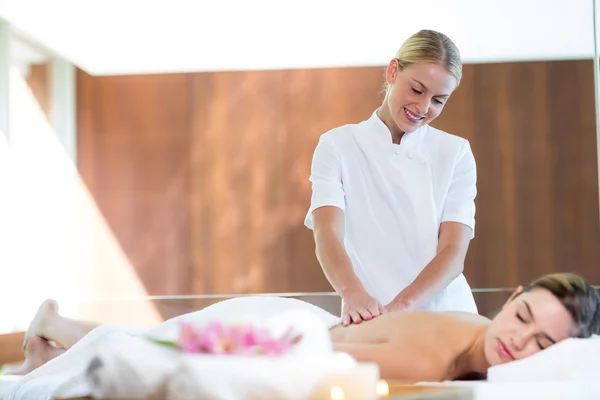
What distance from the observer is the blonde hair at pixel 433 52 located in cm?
143

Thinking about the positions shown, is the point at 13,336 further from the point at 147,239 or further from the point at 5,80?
Answer: the point at 5,80

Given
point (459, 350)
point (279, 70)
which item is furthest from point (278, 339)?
point (279, 70)

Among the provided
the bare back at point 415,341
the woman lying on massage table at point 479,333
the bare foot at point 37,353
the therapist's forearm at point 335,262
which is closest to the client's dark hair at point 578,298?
the woman lying on massage table at point 479,333

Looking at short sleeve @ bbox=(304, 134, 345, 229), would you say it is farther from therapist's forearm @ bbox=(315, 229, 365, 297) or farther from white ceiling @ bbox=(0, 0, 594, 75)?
white ceiling @ bbox=(0, 0, 594, 75)

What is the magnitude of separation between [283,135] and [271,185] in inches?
4.5

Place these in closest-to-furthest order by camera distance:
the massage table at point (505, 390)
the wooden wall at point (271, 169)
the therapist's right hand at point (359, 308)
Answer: the massage table at point (505, 390), the therapist's right hand at point (359, 308), the wooden wall at point (271, 169)

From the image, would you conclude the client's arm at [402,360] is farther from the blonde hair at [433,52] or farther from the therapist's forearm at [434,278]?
the blonde hair at [433,52]

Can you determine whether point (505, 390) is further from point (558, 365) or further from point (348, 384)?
point (348, 384)

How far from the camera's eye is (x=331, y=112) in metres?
1.71

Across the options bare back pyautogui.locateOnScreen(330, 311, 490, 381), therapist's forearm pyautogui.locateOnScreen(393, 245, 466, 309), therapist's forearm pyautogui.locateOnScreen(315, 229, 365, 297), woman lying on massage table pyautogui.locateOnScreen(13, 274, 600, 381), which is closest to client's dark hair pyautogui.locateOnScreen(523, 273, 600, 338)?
woman lying on massage table pyautogui.locateOnScreen(13, 274, 600, 381)

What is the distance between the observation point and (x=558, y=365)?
1166mm

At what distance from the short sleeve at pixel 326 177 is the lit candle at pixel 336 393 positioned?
2.28 feet

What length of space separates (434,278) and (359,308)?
0.19 meters

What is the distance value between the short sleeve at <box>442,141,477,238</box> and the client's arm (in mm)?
392
